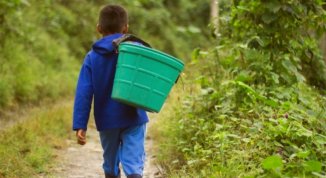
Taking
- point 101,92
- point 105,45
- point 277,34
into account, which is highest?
point 277,34

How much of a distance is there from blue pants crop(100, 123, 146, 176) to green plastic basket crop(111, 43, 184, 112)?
1.36ft

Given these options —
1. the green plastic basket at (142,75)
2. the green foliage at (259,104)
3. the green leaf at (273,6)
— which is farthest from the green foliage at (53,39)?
the green plastic basket at (142,75)

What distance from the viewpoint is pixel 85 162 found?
22.2 ft

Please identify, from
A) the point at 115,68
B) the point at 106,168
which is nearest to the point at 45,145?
the point at 106,168

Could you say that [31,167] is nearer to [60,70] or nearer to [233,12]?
[233,12]

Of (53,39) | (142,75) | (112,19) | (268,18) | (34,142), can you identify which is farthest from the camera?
(53,39)

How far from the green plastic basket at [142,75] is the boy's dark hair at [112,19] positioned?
430 mm

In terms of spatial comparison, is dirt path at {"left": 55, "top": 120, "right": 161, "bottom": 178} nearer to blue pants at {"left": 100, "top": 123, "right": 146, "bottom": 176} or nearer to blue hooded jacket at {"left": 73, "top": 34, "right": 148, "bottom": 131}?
blue pants at {"left": 100, "top": 123, "right": 146, "bottom": 176}

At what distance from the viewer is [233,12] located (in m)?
6.66

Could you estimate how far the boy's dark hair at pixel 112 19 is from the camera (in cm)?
441

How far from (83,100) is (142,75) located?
2.01 ft

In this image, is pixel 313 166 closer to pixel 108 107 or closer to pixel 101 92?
pixel 108 107

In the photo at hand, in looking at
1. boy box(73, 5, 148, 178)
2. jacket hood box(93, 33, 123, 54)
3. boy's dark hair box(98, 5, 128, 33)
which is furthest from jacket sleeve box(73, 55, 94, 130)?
boy's dark hair box(98, 5, 128, 33)

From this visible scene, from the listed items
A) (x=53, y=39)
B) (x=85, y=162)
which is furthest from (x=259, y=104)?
(x=53, y=39)
